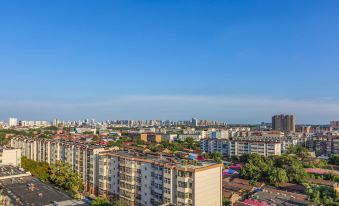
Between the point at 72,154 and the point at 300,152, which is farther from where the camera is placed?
the point at 300,152

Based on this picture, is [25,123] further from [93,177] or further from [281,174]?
[281,174]

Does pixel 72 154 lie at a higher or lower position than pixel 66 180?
higher

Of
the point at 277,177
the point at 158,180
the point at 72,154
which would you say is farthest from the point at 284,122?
the point at 158,180

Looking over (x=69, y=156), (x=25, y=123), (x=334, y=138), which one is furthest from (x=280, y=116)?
(x=25, y=123)

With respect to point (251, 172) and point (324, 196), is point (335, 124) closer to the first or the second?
point (251, 172)

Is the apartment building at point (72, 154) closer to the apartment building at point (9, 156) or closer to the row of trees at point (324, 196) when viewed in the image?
the apartment building at point (9, 156)

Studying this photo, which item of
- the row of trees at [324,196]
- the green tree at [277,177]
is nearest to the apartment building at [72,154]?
the green tree at [277,177]

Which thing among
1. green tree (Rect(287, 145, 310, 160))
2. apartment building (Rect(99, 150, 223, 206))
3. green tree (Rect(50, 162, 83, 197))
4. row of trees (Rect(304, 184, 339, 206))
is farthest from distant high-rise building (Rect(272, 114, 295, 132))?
green tree (Rect(50, 162, 83, 197))
